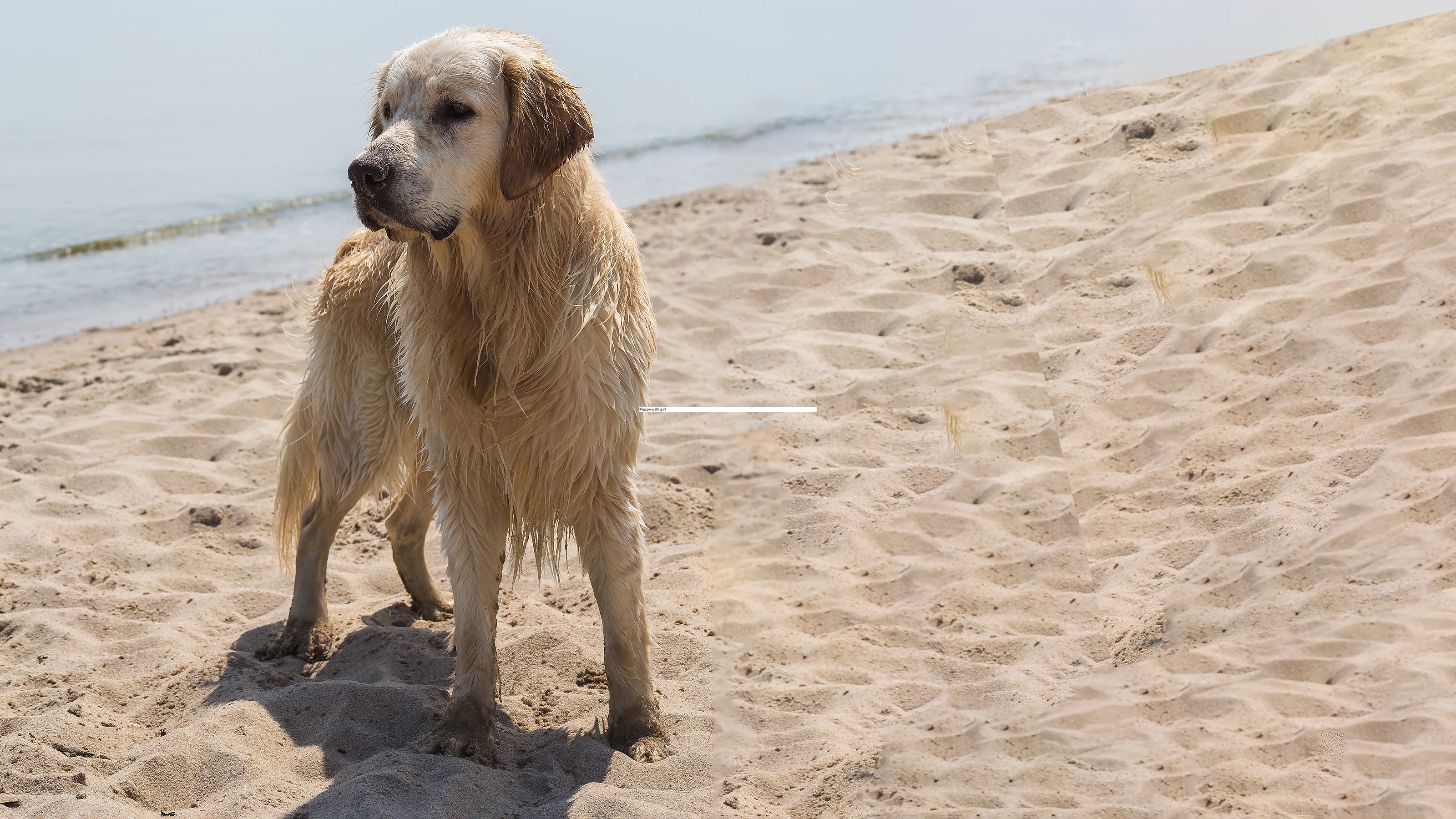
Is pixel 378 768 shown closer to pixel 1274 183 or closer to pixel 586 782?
pixel 586 782

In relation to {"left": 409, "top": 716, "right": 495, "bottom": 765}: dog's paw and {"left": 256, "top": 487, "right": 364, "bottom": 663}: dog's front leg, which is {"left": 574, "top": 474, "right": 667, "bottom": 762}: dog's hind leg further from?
{"left": 256, "top": 487, "right": 364, "bottom": 663}: dog's front leg

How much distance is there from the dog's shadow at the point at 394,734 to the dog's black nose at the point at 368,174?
170 centimetres

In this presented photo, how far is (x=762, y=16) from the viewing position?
1759 centimetres

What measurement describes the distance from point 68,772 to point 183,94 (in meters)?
13.6

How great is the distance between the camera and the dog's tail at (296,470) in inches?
175

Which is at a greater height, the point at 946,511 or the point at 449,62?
the point at 449,62

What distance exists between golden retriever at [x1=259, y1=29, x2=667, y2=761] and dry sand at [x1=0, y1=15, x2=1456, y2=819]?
0.47 m

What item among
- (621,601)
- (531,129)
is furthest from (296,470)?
A: (531,129)

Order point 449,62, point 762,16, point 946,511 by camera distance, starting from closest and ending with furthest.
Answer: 1. point 449,62
2. point 946,511
3. point 762,16

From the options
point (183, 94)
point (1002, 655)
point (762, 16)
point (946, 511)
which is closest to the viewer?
Result: point (1002, 655)

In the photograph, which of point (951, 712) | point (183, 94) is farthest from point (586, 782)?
point (183, 94)

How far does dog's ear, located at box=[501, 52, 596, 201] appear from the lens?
3.23 metres

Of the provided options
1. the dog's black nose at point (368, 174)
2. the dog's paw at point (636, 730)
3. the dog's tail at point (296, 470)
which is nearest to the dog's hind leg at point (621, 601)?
the dog's paw at point (636, 730)

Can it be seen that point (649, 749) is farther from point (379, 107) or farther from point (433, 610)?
point (379, 107)
